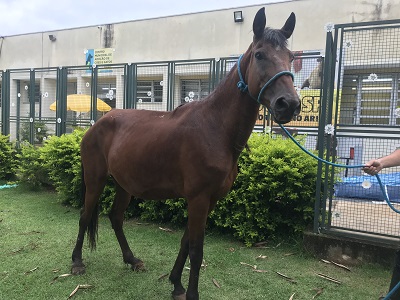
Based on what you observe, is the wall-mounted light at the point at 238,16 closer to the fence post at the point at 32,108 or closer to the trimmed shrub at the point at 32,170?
the fence post at the point at 32,108

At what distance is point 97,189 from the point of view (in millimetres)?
3436

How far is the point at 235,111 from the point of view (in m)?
2.37

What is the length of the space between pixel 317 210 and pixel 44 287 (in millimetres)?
2903

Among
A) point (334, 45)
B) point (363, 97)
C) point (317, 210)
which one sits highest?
point (334, 45)

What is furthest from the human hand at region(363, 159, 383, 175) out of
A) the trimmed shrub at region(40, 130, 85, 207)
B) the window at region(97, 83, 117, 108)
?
the window at region(97, 83, 117, 108)

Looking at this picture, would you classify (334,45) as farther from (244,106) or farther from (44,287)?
(44,287)

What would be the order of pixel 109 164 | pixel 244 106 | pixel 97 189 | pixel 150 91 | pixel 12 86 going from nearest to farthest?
pixel 244 106 → pixel 109 164 → pixel 97 189 → pixel 150 91 → pixel 12 86

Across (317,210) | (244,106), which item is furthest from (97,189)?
(317,210)

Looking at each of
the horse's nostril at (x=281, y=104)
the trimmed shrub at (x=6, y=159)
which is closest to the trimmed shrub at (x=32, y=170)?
the trimmed shrub at (x=6, y=159)

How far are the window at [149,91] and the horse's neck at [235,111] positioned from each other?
437 centimetres

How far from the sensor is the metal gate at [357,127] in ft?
11.5

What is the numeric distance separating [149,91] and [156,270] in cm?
418

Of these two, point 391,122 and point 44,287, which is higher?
point 391,122

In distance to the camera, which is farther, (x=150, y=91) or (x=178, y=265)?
(x=150, y=91)
